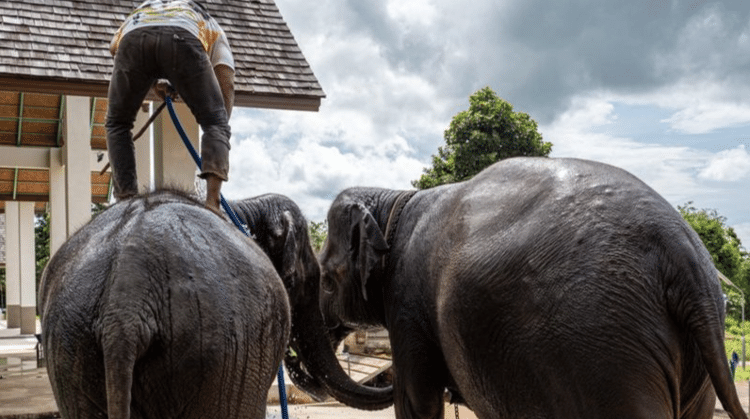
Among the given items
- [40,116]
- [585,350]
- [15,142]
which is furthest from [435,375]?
Result: [15,142]

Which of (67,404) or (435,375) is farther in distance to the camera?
(435,375)

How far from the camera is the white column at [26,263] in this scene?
3284cm

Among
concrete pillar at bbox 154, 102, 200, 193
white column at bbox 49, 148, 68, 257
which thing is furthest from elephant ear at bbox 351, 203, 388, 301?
white column at bbox 49, 148, 68, 257

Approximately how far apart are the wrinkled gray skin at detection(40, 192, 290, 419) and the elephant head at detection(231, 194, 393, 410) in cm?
167

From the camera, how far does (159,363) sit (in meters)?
2.67

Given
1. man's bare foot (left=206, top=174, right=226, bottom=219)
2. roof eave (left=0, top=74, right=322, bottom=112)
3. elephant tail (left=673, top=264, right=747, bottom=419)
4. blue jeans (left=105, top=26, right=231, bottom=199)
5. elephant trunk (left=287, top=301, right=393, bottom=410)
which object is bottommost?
elephant trunk (left=287, top=301, right=393, bottom=410)

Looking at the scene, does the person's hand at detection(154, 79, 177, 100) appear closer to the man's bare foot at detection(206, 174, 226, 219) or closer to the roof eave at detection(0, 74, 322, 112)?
the man's bare foot at detection(206, 174, 226, 219)

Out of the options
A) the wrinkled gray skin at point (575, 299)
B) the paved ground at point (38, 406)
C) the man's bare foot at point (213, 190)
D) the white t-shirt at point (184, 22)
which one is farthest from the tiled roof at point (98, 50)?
the wrinkled gray skin at point (575, 299)

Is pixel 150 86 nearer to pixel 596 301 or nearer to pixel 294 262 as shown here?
pixel 294 262

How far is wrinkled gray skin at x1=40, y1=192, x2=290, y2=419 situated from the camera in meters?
2.64

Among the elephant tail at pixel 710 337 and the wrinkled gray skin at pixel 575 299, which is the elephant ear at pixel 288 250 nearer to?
the wrinkled gray skin at pixel 575 299

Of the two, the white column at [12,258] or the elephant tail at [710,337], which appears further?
the white column at [12,258]

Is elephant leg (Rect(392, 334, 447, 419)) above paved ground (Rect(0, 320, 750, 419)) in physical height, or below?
above

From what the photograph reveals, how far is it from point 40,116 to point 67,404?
18.0 m
